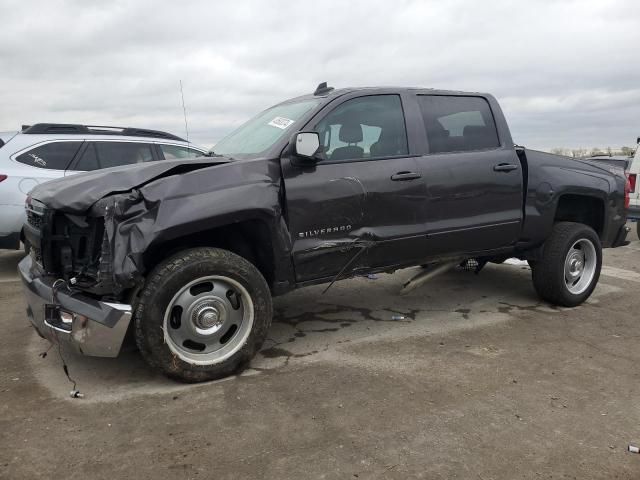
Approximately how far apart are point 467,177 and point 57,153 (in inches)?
200

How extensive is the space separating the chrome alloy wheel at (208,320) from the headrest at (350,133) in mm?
1423

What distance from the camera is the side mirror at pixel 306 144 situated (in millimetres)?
3641

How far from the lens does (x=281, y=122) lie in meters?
4.20

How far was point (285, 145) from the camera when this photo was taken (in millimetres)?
3811

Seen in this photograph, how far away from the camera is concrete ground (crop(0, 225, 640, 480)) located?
260 centimetres

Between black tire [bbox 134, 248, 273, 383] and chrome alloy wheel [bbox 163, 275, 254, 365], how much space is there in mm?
32

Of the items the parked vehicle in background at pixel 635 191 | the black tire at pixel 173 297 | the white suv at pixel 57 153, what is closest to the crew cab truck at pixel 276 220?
the black tire at pixel 173 297

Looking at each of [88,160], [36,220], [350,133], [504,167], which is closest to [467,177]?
[504,167]

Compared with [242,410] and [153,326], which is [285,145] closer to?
[153,326]

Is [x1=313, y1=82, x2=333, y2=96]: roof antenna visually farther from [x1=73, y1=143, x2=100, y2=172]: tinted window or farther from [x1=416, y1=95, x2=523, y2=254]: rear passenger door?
[x1=73, y1=143, x2=100, y2=172]: tinted window

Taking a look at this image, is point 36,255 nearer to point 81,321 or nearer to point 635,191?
point 81,321

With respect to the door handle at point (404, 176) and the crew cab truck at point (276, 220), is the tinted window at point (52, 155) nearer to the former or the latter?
the crew cab truck at point (276, 220)

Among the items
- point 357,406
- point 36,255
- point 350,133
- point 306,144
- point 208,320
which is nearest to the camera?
point 357,406

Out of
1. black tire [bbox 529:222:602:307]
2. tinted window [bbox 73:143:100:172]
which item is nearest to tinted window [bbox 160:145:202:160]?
tinted window [bbox 73:143:100:172]
